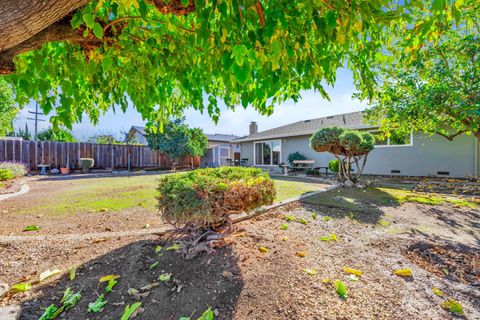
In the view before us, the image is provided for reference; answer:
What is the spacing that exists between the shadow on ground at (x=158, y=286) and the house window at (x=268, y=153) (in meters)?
14.8

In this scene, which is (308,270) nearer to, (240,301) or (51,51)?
(240,301)

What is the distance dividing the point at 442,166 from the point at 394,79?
5.33m

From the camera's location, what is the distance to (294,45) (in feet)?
6.42

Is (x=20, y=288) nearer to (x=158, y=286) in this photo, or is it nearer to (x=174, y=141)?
(x=158, y=286)

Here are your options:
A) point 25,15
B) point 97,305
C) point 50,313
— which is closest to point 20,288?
point 50,313

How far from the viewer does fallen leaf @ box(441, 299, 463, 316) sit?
5.85ft

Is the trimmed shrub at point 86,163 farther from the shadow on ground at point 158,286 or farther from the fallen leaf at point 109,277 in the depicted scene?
the fallen leaf at point 109,277

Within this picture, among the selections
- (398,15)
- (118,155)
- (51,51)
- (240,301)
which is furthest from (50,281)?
(118,155)

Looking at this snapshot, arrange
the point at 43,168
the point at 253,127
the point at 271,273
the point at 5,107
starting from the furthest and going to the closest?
the point at 253,127, the point at 43,168, the point at 5,107, the point at 271,273

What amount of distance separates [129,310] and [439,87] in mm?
8843

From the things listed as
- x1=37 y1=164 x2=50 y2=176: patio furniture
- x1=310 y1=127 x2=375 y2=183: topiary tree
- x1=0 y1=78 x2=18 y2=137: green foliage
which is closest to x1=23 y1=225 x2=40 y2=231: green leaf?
x1=310 y1=127 x2=375 y2=183: topiary tree

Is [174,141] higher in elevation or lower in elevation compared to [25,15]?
higher

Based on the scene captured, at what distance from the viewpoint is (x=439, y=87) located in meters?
6.62

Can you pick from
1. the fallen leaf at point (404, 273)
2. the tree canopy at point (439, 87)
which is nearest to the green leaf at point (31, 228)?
the fallen leaf at point (404, 273)
